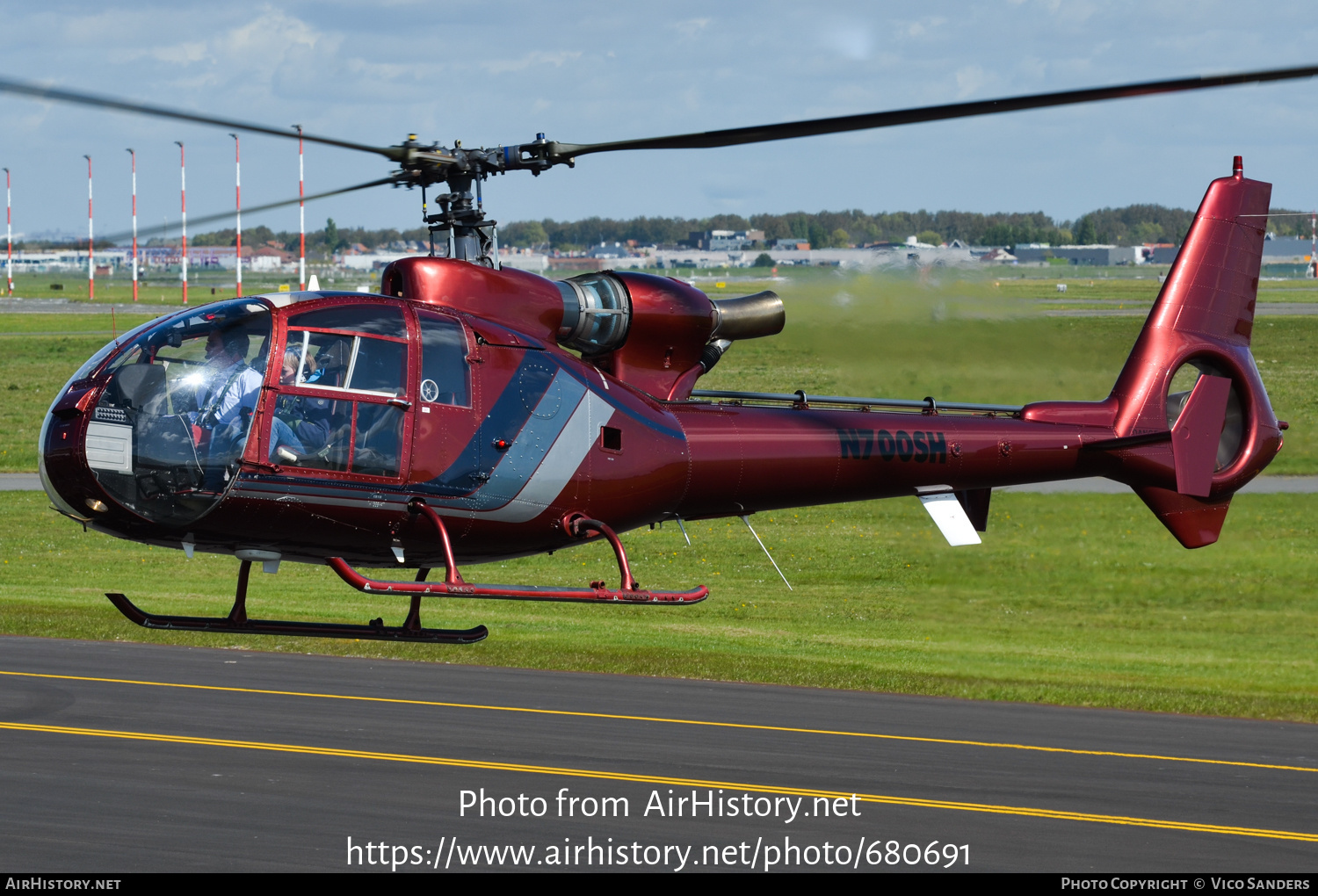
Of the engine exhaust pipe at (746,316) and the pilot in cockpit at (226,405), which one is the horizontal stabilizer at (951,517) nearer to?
the engine exhaust pipe at (746,316)

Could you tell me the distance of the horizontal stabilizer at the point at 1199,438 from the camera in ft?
55.1

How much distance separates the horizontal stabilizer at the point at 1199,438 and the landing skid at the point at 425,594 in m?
7.31

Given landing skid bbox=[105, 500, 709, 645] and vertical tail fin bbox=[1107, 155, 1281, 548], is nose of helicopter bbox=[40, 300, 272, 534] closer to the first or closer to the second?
landing skid bbox=[105, 500, 709, 645]

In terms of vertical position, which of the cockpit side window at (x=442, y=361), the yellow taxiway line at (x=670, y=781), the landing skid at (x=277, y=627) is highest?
the cockpit side window at (x=442, y=361)

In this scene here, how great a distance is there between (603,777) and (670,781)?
2.79 feet

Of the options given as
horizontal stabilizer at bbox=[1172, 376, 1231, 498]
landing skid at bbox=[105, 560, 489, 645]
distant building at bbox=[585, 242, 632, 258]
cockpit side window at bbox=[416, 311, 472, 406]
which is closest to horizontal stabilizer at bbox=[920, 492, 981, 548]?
horizontal stabilizer at bbox=[1172, 376, 1231, 498]

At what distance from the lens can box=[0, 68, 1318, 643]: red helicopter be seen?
10984 mm

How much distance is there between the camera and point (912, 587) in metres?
29.3

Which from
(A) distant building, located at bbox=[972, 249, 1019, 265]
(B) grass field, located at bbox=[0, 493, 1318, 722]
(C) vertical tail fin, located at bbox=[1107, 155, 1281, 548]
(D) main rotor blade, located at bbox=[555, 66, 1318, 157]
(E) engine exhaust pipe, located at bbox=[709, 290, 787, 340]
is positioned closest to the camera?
(D) main rotor blade, located at bbox=[555, 66, 1318, 157]

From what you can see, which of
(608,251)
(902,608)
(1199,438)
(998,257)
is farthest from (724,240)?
(1199,438)

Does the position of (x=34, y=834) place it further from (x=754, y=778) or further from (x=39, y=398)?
(x=39, y=398)

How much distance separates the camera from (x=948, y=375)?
2070 centimetres

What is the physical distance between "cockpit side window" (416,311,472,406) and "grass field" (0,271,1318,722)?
6.48 meters

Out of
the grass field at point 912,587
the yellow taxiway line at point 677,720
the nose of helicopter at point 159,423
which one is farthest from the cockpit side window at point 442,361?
the yellow taxiway line at point 677,720
